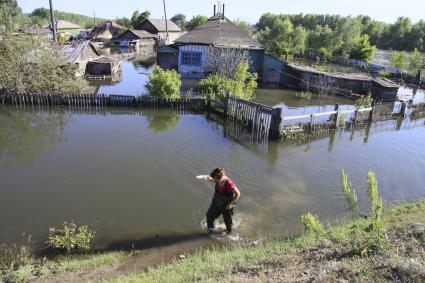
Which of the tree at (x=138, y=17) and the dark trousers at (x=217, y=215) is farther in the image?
the tree at (x=138, y=17)

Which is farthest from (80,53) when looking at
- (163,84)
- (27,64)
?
(163,84)

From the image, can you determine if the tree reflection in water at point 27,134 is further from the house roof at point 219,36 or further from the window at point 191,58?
the house roof at point 219,36

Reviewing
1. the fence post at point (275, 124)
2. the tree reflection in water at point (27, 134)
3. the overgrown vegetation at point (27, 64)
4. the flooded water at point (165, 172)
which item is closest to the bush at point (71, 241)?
the flooded water at point (165, 172)

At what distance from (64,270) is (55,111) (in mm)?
14788

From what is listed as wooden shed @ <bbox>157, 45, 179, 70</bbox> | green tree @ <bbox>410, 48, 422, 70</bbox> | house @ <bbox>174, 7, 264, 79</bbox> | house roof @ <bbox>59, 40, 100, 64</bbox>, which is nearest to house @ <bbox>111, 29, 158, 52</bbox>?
wooden shed @ <bbox>157, 45, 179, 70</bbox>

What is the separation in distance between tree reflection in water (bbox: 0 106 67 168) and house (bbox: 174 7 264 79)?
13935 millimetres

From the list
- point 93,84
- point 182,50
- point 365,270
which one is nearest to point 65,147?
point 365,270

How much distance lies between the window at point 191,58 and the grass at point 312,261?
2495 centimetres

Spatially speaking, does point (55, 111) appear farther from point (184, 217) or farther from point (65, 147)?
point (184, 217)

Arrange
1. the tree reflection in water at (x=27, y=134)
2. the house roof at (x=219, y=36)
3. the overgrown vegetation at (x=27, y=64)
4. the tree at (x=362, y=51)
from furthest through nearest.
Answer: the tree at (x=362, y=51) → the house roof at (x=219, y=36) → the overgrown vegetation at (x=27, y=64) → the tree reflection in water at (x=27, y=134)

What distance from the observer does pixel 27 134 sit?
1623cm

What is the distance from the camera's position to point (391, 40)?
7844 centimetres

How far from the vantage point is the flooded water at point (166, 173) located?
30.7ft

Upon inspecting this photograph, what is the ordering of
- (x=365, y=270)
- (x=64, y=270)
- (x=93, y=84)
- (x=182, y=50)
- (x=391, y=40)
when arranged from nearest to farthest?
1. (x=365, y=270)
2. (x=64, y=270)
3. (x=93, y=84)
4. (x=182, y=50)
5. (x=391, y=40)
